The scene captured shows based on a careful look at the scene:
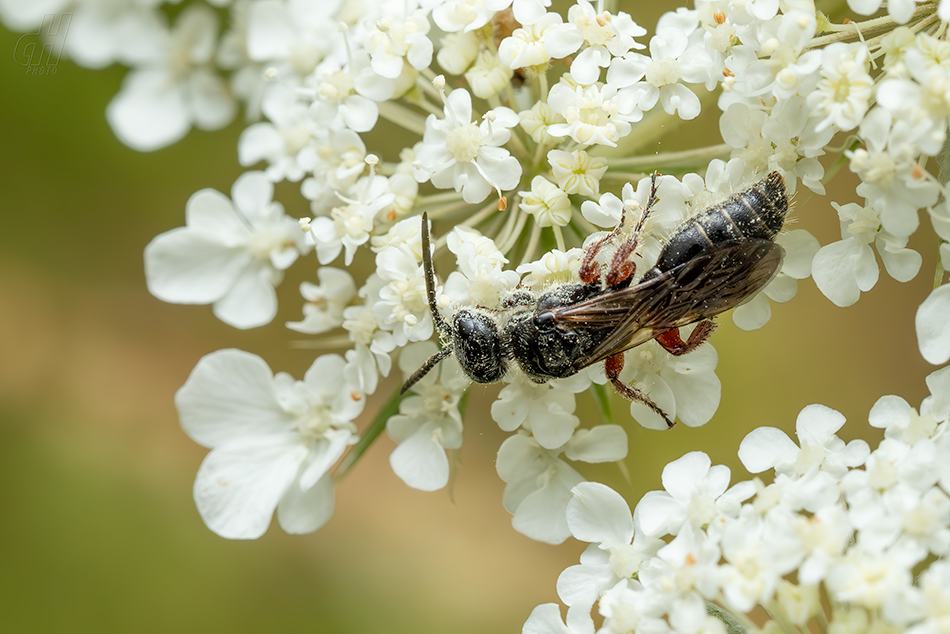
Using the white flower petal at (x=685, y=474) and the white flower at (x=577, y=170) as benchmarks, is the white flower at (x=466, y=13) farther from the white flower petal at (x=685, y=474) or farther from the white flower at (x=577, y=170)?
the white flower petal at (x=685, y=474)

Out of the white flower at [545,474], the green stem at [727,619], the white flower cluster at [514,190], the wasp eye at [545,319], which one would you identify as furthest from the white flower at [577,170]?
the green stem at [727,619]

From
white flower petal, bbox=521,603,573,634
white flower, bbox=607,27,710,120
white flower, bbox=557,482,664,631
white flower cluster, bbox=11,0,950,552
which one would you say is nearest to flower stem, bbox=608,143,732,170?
white flower cluster, bbox=11,0,950,552

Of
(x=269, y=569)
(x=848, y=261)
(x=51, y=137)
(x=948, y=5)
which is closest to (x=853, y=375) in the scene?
(x=848, y=261)

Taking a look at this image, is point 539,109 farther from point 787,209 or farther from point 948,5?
point 948,5

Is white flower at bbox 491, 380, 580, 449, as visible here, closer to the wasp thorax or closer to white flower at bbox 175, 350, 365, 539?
the wasp thorax

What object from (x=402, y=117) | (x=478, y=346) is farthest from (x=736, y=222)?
(x=402, y=117)
